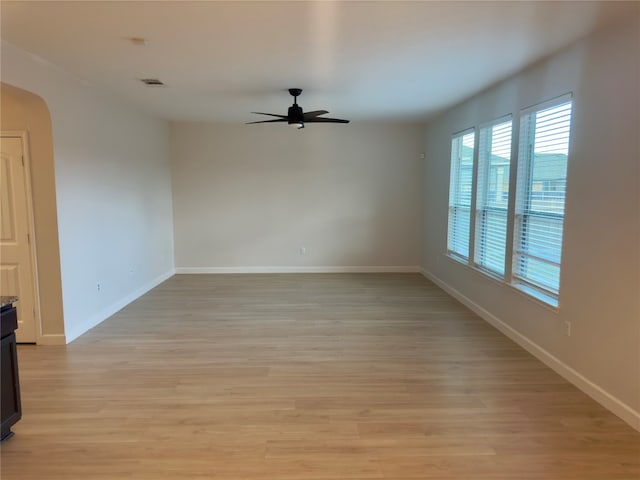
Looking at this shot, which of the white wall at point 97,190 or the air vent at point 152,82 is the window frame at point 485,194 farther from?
the white wall at point 97,190

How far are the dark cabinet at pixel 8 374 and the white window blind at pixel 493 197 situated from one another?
14.1 ft

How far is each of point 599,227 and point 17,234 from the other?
4945 millimetres

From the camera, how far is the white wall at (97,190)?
3.74m

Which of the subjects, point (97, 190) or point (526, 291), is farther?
point (97, 190)

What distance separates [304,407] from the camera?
274cm

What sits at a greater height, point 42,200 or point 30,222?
point 42,200

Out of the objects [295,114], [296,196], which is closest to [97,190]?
[295,114]

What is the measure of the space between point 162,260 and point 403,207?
14.1ft

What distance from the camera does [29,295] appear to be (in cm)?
382

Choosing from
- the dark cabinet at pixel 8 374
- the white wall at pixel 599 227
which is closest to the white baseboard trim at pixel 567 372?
the white wall at pixel 599 227

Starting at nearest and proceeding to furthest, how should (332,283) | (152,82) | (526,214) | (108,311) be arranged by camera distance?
(526,214)
(152,82)
(108,311)
(332,283)

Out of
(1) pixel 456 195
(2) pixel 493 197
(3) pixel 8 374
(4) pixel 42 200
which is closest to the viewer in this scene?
(3) pixel 8 374

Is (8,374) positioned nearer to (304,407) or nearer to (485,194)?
(304,407)

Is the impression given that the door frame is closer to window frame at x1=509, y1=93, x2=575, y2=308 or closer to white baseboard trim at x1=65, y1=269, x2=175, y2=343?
white baseboard trim at x1=65, y1=269, x2=175, y2=343
